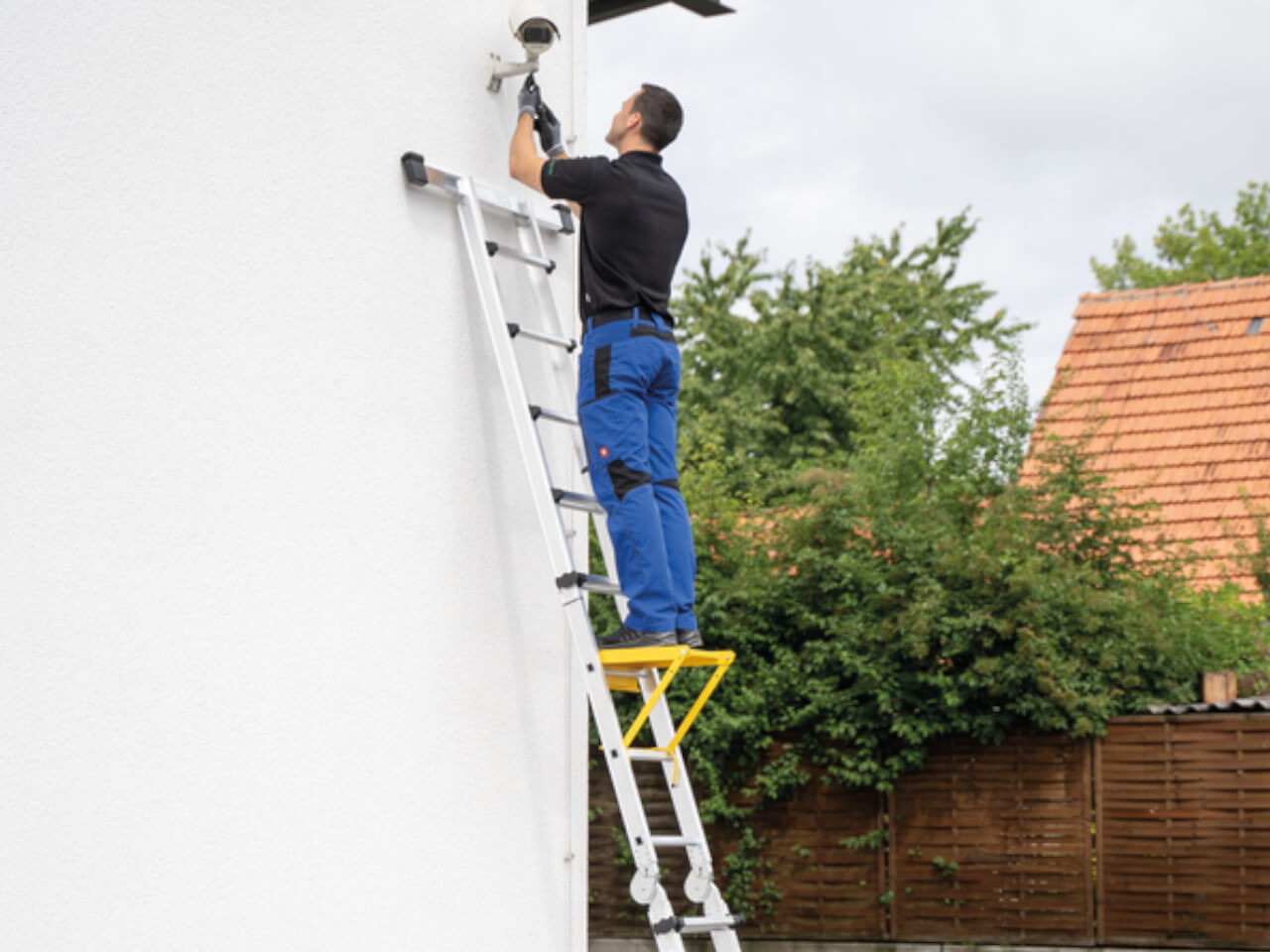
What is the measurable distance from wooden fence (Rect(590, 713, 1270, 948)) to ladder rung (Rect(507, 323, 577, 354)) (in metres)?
6.86

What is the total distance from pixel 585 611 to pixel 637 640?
0.16 m

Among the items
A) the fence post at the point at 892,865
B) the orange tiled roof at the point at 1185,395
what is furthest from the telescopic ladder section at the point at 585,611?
the orange tiled roof at the point at 1185,395

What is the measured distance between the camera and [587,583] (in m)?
4.18

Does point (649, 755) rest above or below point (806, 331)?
below

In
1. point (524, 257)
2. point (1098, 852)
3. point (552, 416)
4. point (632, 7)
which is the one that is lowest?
point (1098, 852)

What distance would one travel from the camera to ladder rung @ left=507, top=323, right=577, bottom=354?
439 centimetres

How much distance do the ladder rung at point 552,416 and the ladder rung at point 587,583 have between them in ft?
1.53

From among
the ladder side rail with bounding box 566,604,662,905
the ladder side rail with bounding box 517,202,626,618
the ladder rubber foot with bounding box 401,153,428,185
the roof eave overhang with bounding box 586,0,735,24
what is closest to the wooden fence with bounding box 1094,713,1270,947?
the roof eave overhang with bounding box 586,0,735,24

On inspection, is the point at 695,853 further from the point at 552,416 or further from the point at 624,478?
the point at 552,416

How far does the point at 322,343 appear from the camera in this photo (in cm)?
393

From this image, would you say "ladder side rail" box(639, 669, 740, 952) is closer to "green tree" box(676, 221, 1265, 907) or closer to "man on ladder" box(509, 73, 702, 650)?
"man on ladder" box(509, 73, 702, 650)

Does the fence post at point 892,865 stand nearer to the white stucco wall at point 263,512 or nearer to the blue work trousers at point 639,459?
the white stucco wall at point 263,512

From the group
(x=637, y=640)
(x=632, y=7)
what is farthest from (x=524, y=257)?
(x=632, y=7)

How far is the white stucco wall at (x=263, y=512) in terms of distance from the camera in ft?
10.6
